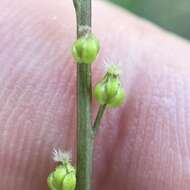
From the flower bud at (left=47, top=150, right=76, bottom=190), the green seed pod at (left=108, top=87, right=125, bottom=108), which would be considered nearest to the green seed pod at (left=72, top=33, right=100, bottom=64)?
the green seed pod at (left=108, top=87, right=125, bottom=108)

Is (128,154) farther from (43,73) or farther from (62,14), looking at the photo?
(62,14)

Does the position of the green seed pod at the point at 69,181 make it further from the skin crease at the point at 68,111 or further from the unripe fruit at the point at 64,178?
the skin crease at the point at 68,111

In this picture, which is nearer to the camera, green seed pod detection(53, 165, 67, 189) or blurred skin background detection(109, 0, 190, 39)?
green seed pod detection(53, 165, 67, 189)

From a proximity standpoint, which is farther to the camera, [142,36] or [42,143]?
[142,36]

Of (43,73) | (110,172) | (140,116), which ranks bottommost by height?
(110,172)

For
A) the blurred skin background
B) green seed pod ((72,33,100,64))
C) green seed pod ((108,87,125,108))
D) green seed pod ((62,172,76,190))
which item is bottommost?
green seed pod ((62,172,76,190))

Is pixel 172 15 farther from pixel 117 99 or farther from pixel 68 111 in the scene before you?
pixel 117 99

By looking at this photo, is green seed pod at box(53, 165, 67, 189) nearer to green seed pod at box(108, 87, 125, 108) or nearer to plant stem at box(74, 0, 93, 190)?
plant stem at box(74, 0, 93, 190)

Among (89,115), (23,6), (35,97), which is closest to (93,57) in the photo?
(89,115)
